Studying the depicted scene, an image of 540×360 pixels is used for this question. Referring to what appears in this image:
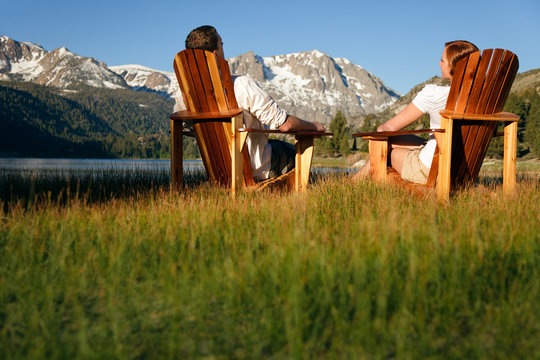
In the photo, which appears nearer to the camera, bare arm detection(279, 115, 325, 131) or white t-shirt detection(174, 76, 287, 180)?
white t-shirt detection(174, 76, 287, 180)

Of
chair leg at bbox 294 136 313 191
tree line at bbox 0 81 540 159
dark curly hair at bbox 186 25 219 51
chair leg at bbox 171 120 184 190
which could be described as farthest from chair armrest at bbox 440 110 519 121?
tree line at bbox 0 81 540 159

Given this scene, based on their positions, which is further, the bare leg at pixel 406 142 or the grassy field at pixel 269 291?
the bare leg at pixel 406 142

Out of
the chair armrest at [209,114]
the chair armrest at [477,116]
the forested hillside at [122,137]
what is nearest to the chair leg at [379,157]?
the chair armrest at [477,116]

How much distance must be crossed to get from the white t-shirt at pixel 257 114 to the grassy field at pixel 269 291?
1.64 m

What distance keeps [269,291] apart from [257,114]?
2.67m

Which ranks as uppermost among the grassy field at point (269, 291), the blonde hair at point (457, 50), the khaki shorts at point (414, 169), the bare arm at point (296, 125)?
Answer: the blonde hair at point (457, 50)

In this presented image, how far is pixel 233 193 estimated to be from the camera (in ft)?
12.7

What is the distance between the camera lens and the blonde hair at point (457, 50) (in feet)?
12.6

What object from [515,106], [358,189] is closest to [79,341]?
[358,189]

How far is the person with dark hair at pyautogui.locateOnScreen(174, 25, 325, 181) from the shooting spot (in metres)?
4.00

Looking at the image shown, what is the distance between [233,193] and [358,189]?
49.9 inches

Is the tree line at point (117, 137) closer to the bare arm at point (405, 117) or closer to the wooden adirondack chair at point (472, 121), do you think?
the bare arm at point (405, 117)

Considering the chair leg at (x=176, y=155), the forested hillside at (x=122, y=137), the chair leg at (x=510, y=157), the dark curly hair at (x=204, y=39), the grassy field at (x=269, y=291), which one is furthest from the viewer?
the forested hillside at (x=122, y=137)

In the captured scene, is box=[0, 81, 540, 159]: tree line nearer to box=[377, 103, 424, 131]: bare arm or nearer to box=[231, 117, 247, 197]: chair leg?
box=[231, 117, 247, 197]: chair leg
